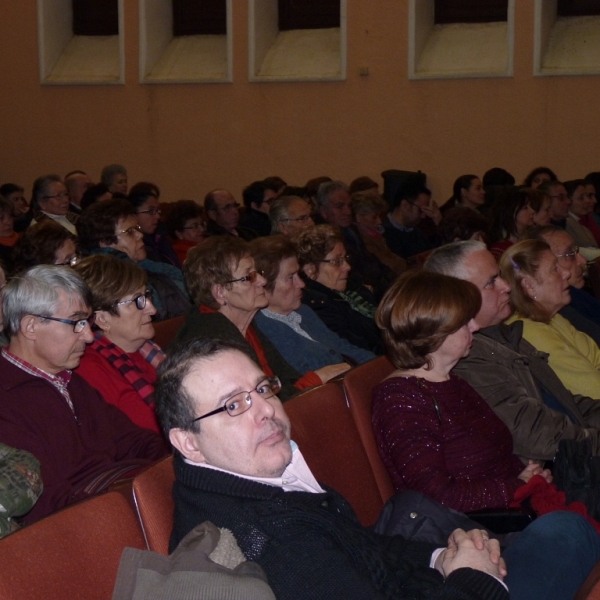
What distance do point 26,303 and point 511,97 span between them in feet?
Result: 25.3

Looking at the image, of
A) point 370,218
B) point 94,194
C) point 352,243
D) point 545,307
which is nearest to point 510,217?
point 352,243

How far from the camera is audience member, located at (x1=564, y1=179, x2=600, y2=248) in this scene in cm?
770

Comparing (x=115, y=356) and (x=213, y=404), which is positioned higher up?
(x=213, y=404)

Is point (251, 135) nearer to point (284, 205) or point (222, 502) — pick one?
point (284, 205)

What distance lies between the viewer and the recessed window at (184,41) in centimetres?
1057

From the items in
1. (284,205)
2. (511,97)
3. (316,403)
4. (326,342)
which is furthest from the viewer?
(511,97)

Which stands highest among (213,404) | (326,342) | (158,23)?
(158,23)

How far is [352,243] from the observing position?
20.2 ft

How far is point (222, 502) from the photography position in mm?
1698

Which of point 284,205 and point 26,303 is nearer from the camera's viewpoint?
point 26,303

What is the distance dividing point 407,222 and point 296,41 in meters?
3.72

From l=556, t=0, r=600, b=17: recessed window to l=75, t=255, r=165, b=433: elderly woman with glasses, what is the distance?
25.1 feet

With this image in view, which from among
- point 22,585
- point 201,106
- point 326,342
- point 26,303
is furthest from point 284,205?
point 201,106

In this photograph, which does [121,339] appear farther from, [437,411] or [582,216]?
[582,216]
